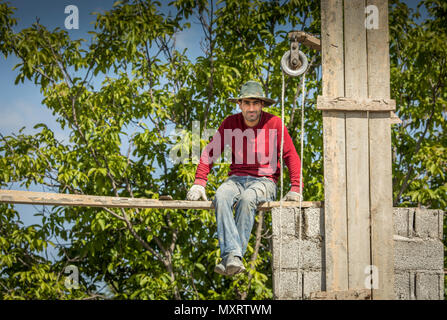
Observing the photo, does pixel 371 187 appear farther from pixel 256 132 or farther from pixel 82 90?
pixel 82 90

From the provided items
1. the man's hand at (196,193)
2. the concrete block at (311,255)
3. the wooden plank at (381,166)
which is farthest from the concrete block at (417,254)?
the man's hand at (196,193)

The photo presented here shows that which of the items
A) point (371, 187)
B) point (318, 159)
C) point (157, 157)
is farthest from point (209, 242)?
point (371, 187)

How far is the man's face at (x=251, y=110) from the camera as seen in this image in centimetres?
440

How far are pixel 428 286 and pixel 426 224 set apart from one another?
43cm

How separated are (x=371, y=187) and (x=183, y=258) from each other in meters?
4.06

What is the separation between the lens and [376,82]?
4.01 meters

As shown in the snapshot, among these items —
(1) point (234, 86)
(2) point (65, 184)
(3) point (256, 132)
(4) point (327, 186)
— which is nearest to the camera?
(4) point (327, 186)

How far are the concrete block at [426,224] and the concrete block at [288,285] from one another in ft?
3.01

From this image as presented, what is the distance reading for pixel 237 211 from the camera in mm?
4133

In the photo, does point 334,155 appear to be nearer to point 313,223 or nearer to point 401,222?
point 313,223

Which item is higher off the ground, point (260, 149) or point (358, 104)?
point (358, 104)

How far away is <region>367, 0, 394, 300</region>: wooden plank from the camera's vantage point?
3902 millimetres

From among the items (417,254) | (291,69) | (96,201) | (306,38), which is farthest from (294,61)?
(96,201)

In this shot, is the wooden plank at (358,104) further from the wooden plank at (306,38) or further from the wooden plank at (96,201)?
the wooden plank at (96,201)
